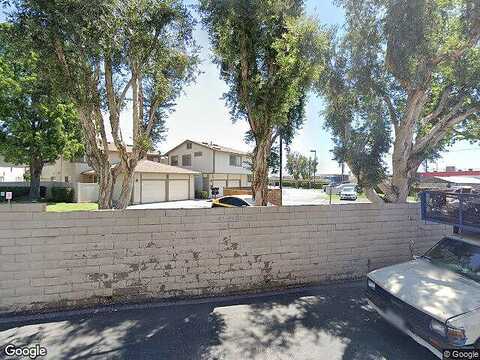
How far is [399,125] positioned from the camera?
7.69 metres

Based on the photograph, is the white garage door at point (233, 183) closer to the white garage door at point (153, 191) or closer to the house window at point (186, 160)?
the house window at point (186, 160)

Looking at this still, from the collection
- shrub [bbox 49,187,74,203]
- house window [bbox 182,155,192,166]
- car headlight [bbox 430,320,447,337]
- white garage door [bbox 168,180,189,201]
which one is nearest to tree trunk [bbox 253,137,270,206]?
car headlight [bbox 430,320,447,337]

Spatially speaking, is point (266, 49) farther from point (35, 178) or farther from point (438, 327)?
point (35, 178)

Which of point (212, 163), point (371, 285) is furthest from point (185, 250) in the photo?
point (212, 163)

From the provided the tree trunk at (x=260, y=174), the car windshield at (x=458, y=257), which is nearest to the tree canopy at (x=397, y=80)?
the tree trunk at (x=260, y=174)

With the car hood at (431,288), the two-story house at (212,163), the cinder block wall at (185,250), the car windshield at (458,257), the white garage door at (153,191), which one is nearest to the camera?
the car hood at (431,288)

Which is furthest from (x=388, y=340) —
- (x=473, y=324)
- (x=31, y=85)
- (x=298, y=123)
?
(x=31, y=85)

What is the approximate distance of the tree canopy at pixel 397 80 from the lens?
20.9 ft

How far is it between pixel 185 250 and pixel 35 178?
23331mm

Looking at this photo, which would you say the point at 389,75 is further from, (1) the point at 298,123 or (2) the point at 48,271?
(2) the point at 48,271

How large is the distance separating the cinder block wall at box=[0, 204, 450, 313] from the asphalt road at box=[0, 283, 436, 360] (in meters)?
0.45

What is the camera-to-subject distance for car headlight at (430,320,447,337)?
3.18 m

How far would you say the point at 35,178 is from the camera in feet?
75.3

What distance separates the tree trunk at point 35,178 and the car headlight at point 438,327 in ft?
85.8
